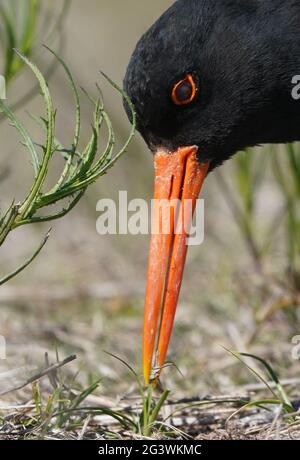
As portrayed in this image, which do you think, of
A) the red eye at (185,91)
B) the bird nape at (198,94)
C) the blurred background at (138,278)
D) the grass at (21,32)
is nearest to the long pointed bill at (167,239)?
the bird nape at (198,94)

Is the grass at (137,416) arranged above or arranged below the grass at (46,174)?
below

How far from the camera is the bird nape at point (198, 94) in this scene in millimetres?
3777

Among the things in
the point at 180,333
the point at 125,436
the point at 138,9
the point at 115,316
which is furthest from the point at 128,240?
the point at 138,9

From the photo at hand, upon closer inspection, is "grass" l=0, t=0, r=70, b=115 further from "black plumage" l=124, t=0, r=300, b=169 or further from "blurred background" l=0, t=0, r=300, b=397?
"black plumage" l=124, t=0, r=300, b=169

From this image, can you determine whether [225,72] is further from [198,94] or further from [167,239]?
[167,239]

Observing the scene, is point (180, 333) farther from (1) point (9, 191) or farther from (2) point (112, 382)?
(1) point (9, 191)

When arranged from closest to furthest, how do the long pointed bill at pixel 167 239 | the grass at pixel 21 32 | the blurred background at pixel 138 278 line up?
the long pointed bill at pixel 167 239 < the grass at pixel 21 32 < the blurred background at pixel 138 278

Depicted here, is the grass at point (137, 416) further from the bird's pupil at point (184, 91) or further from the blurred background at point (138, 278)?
the bird's pupil at point (184, 91)

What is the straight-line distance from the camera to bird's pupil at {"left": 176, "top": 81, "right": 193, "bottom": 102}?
12.5 ft

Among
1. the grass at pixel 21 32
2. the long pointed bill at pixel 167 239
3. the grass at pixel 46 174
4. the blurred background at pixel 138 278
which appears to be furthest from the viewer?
the blurred background at pixel 138 278

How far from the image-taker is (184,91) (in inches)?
151

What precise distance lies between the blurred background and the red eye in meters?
0.84

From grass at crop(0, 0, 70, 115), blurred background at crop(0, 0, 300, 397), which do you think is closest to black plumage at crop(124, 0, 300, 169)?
grass at crop(0, 0, 70, 115)

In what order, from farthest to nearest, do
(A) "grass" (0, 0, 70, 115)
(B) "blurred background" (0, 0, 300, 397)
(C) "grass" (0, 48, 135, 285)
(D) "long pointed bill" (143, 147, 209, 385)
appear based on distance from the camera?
(B) "blurred background" (0, 0, 300, 397) < (A) "grass" (0, 0, 70, 115) < (D) "long pointed bill" (143, 147, 209, 385) < (C) "grass" (0, 48, 135, 285)
